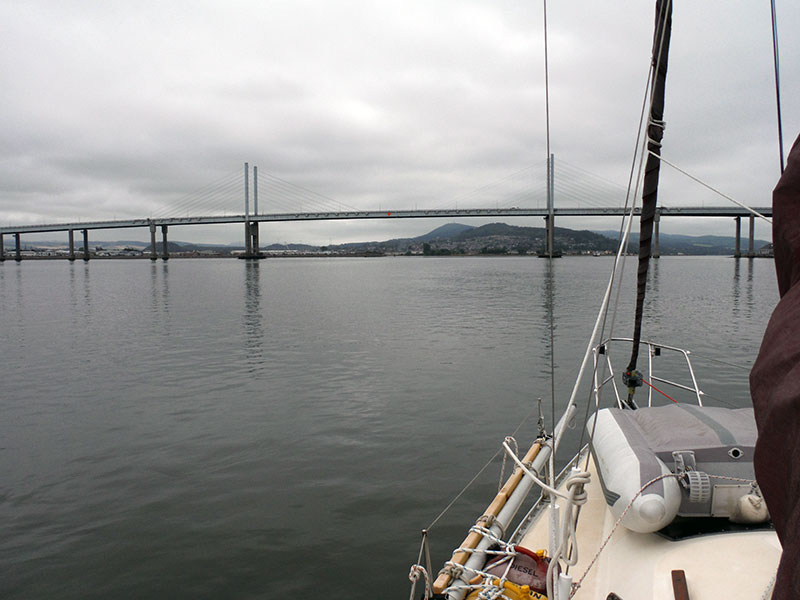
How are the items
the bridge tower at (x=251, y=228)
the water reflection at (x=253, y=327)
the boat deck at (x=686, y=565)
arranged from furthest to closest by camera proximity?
the bridge tower at (x=251, y=228)
the water reflection at (x=253, y=327)
the boat deck at (x=686, y=565)

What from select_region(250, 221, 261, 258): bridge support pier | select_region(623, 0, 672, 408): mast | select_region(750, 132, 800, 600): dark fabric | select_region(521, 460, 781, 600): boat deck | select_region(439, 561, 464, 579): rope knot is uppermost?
select_region(250, 221, 261, 258): bridge support pier

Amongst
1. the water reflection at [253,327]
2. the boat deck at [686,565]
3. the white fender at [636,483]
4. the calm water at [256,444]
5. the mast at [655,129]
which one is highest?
the mast at [655,129]

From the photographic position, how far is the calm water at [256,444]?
5.11 meters

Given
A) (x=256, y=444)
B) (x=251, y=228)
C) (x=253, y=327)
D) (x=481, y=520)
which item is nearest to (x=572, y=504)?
(x=481, y=520)

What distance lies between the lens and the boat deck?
2973 millimetres

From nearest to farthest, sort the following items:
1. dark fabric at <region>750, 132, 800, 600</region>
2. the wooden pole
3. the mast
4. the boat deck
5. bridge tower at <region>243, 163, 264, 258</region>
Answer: dark fabric at <region>750, 132, 800, 600</region>
the boat deck
the wooden pole
the mast
bridge tower at <region>243, 163, 264, 258</region>

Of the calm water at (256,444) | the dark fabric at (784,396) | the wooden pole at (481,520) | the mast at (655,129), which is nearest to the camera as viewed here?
the dark fabric at (784,396)

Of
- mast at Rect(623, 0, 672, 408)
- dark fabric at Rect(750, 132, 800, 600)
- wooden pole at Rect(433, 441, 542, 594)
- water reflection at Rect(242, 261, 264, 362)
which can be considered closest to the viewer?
dark fabric at Rect(750, 132, 800, 600)

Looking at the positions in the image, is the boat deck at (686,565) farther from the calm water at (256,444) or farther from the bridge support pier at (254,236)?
the bridge support pier at (254,236)

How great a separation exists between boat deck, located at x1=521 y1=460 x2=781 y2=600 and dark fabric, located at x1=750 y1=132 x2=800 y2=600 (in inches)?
90.0

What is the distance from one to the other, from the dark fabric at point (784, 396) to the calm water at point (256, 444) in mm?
4333

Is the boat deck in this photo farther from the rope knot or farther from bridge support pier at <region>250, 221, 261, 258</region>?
bridge support pier at <region>250, 221, 261, 258</region>

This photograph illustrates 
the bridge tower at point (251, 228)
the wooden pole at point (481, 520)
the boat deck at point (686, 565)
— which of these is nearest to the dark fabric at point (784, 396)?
the boat deck at point (686, 565)

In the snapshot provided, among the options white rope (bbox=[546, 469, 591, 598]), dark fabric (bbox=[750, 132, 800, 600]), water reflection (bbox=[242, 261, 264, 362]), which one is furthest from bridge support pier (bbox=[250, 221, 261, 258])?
dark fabric (bbox=[750, 132, 800, 600])
